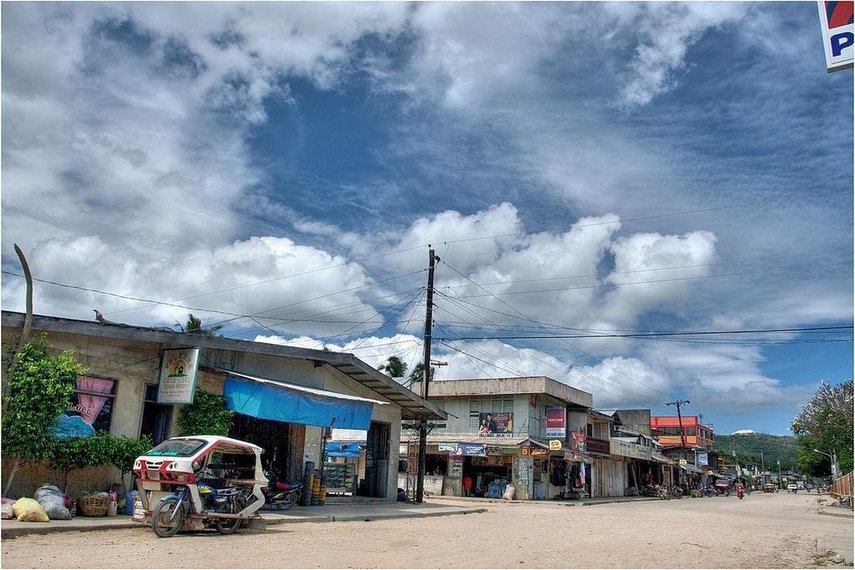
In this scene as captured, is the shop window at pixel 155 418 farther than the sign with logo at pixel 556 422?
No

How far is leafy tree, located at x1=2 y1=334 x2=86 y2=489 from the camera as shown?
13.0m

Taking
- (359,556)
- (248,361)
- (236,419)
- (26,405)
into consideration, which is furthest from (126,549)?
(236,419)

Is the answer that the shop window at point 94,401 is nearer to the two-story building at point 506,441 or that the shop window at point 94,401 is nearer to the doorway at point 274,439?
the doorway at point 274,439

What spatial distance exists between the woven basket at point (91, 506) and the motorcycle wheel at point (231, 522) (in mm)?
2470

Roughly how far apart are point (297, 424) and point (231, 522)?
6468mm

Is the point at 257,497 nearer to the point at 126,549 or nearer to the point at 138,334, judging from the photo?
the point at 126,549

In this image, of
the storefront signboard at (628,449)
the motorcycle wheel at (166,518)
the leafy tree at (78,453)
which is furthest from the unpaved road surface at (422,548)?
the storefront signboard at (628,449)

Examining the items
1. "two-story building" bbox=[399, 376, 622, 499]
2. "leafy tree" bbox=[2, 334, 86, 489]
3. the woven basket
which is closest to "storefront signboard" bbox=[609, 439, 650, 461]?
"two-story building" bbox=[399, 376, 622, 499]

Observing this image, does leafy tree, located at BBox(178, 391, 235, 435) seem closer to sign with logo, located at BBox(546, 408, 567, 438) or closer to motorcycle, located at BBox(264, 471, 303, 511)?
motorcycle, located at BBox(264, 471, 303, 511)

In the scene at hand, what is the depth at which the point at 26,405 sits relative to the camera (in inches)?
519

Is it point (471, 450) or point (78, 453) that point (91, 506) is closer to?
point (78, 453)

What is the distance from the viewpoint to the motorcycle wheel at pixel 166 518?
1164cm

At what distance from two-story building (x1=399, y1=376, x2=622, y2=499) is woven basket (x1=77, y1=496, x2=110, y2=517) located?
80.1ft

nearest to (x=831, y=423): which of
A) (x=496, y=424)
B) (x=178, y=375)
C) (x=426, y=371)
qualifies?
(x=496, y=424)
